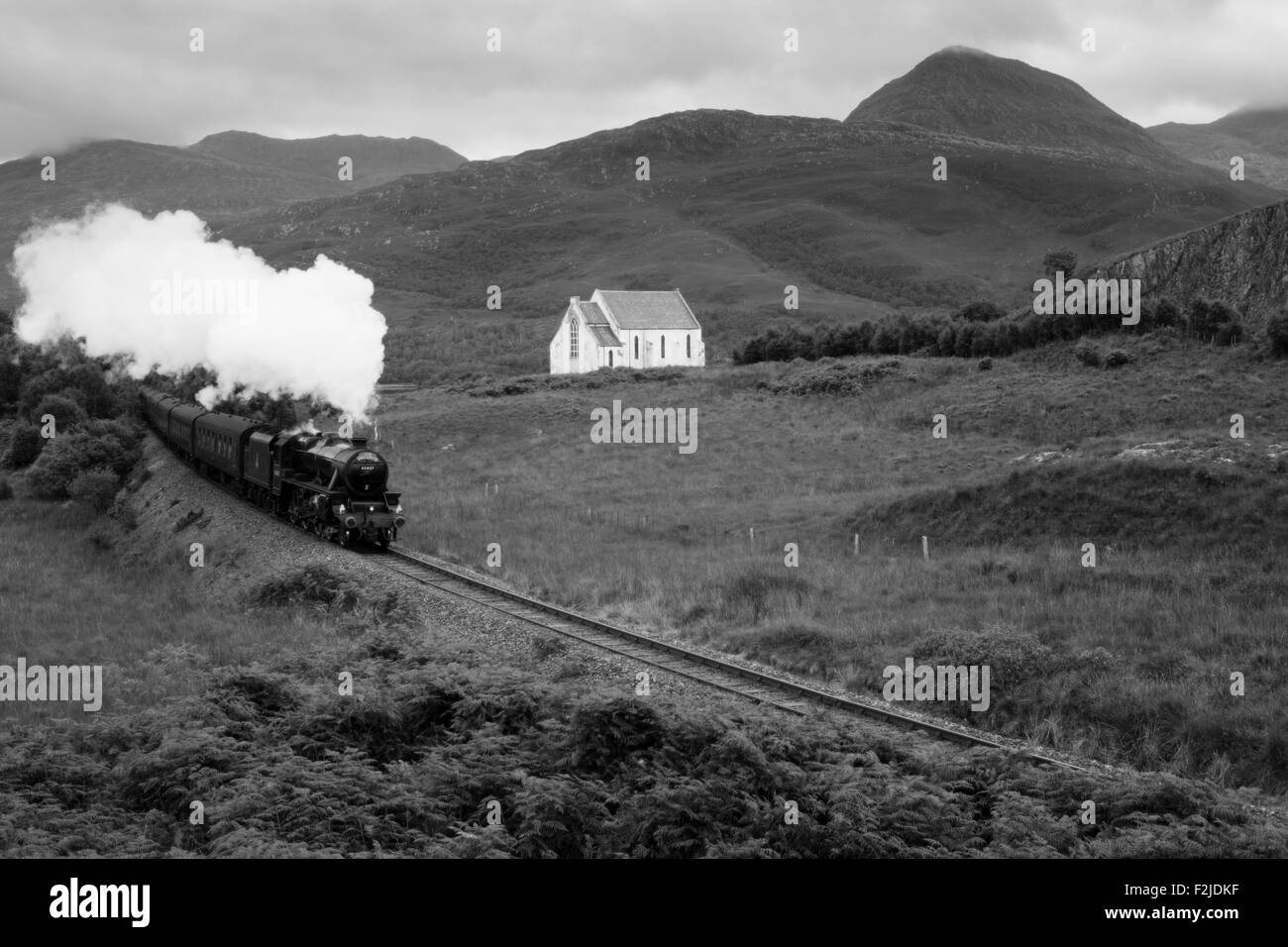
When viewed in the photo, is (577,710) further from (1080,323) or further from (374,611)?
(1080,323)

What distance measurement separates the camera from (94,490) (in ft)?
147

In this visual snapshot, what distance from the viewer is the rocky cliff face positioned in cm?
4991

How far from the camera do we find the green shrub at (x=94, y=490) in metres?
44.4

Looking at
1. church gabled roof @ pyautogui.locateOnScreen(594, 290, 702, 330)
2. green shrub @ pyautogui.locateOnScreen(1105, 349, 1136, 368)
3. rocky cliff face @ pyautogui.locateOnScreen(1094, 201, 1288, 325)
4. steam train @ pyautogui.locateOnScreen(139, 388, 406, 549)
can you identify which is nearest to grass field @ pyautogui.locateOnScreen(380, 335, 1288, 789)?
green shrub @ pyautogui.locateOnScreen(1105, 349, 1136, 368)

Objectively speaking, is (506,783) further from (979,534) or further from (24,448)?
(24,448)

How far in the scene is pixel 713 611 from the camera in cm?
2280

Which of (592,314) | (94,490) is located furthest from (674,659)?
(592,314)

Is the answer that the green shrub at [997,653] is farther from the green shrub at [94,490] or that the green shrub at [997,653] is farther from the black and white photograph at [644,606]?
the green shrub at [94,490]

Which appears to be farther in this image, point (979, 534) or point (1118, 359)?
point (1118, 359)

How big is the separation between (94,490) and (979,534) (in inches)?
1377

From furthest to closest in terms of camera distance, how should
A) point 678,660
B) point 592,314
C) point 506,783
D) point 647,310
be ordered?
1. point 647,310
2. point 592,314
3. point 678,660
4. point 506,783

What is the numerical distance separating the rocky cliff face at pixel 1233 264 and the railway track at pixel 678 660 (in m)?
38.1

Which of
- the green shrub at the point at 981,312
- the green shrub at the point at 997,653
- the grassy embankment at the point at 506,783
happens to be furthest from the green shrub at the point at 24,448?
the green shrub at the point at 981,312
